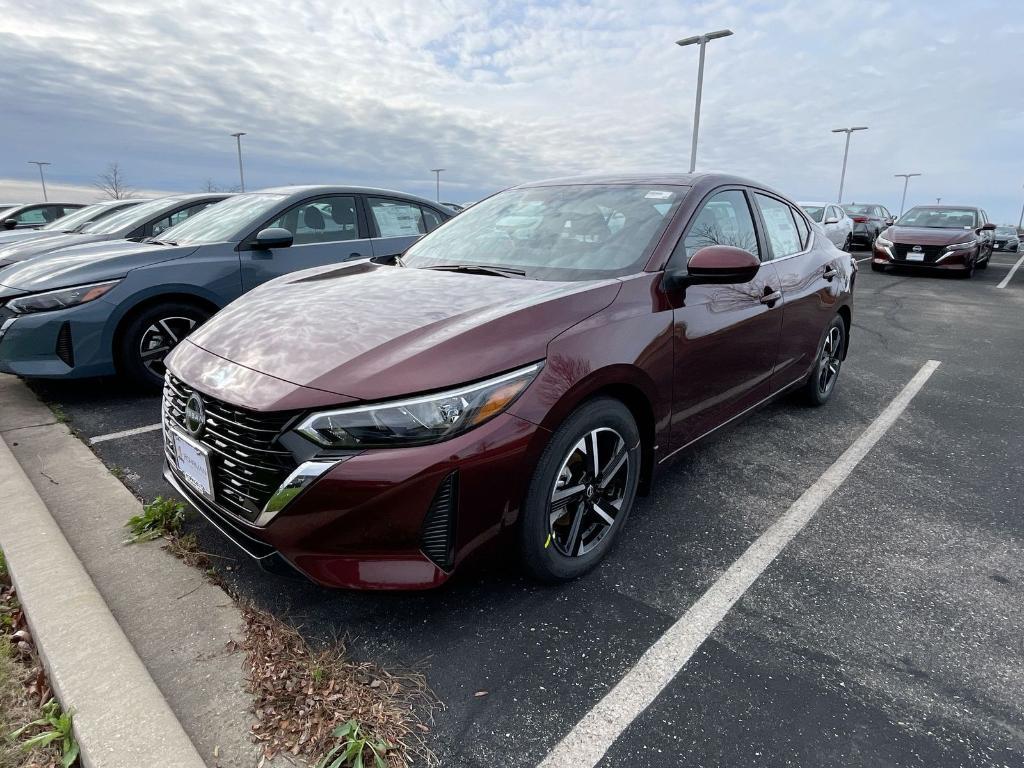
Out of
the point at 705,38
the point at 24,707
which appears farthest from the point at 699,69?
the point at 24,707

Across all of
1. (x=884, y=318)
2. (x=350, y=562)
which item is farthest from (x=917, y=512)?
(x=884, y=318)

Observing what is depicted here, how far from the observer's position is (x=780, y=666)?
6.66 feet

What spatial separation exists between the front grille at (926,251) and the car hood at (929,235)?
0.08 m

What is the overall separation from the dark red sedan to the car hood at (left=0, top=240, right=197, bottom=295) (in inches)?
79.0

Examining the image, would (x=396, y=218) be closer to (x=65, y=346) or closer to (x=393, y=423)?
(x=65, y=346)

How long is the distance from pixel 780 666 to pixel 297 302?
2.22 meters

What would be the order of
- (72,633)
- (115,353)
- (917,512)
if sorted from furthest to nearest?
(115,353), (917,512), (72,633)

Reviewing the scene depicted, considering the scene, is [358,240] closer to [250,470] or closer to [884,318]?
[250,470]

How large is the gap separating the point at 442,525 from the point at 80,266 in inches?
158

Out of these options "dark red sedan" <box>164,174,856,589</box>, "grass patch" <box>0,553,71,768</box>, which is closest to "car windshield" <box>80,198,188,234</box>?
"dark red sedan" <box>164,174,856,589</box>

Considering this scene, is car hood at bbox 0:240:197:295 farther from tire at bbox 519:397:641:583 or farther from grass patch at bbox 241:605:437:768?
tire at bbox 519:397:641:583

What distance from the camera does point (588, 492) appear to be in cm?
237

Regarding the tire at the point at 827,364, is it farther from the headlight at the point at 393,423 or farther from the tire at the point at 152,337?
the tire at the point at 152,337

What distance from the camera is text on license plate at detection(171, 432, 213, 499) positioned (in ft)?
6.88
